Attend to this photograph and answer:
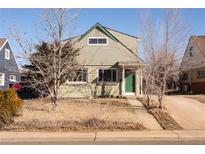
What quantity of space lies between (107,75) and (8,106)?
11.5 meters

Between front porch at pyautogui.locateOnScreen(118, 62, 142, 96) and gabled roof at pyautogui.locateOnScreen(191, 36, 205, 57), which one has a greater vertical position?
gabled roof at pyautogui.locateOnScreen(191, 36, 205, 57)

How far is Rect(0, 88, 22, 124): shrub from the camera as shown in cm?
1436

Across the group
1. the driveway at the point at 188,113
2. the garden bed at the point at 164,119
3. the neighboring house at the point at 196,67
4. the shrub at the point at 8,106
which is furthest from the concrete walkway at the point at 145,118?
the neighboring house at the point at 196,67

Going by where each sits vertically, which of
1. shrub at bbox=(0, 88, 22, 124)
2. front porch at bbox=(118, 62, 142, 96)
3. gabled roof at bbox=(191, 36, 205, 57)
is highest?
gabled roof at bbox=(191, 36, 205, 57)

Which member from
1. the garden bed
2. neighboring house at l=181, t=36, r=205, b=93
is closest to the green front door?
the garden bed

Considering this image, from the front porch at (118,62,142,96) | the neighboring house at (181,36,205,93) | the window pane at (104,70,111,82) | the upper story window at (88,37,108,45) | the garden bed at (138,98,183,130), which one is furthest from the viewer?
the neighboring house at (181,36,205,93)

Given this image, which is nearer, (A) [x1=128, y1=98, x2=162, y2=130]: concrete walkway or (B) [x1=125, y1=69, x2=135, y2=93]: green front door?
(A) [x1=128, y1=98, x2=162, y2=130]: concrete walkway

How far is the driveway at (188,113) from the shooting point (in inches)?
586

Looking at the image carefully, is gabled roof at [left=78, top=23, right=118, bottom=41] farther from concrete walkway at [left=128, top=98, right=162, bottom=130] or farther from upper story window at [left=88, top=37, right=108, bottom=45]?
concrete walkway at [left=128, top=98, right=162, bottom=130]

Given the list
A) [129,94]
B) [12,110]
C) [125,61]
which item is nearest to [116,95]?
[129,94]

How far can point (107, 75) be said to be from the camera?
83.5 ft

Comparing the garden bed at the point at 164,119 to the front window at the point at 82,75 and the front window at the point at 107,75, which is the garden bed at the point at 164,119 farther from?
the front window at the point at 82,75
